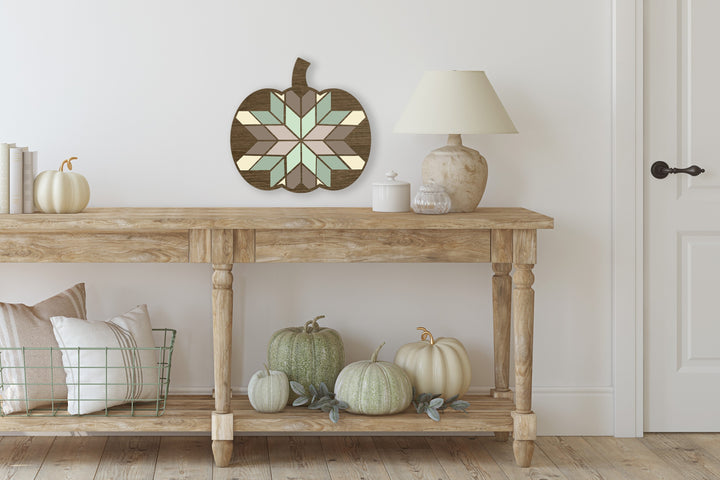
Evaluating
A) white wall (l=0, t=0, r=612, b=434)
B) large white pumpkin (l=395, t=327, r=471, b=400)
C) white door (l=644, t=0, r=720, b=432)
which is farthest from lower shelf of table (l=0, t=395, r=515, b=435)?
white door (l=644, t=0, r=720, b=432)

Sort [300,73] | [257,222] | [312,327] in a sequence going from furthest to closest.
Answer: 1. [300,73]
2. [312,327]
3. [257,222]

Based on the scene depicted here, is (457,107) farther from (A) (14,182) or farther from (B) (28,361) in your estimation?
(B) (28,361)

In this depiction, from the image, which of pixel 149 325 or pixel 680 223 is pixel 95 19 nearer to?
pixel 149 325

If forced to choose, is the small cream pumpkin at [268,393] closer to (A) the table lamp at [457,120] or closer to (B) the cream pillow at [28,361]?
(B) the cream pillow at [28,361]

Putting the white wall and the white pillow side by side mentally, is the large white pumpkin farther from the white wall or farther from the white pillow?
the white pillow

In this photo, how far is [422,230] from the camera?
268 cm

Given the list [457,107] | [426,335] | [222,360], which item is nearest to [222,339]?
[222,360]

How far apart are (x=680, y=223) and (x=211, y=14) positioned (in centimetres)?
189

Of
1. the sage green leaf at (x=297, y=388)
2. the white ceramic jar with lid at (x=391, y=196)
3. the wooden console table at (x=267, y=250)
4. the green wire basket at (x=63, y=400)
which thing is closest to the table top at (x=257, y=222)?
the wooden console table at (x=267, y=250)

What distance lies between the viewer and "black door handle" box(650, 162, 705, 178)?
10.2 feet

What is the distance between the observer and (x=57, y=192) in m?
2.70

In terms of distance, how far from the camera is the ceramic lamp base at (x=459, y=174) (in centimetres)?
286

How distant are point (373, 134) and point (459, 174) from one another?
16.6 inches

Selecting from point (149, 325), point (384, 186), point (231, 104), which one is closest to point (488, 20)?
point (384, 186)
